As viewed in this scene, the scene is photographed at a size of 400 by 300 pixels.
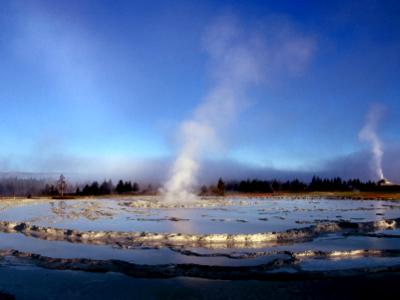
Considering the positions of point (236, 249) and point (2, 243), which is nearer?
point (236, 249)

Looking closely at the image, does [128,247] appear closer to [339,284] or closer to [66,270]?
[66,270]

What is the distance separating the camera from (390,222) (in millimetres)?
18562

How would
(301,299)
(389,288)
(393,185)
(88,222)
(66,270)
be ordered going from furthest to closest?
(393,185) → (88,222) → (66,270) → (389,288) → (301,299)

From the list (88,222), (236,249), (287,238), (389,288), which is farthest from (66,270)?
(88,222)

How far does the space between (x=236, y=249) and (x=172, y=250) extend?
1700mm

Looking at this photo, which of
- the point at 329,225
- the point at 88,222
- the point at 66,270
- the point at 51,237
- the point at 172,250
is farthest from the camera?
Answer: the point at 88,222

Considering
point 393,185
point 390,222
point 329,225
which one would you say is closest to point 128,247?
point 329,225

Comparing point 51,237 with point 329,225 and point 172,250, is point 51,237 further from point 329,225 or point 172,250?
point 329,225

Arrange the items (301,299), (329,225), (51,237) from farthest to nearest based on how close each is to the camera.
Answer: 1. (329,225)
2. (51,237)
3. (301,299)

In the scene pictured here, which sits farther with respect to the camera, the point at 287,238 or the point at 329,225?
the point at 329,225

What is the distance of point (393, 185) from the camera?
8281 centimetres

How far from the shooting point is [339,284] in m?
7.78

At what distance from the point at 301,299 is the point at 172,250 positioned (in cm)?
494

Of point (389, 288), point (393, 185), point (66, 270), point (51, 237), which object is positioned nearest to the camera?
point (389, 288)
